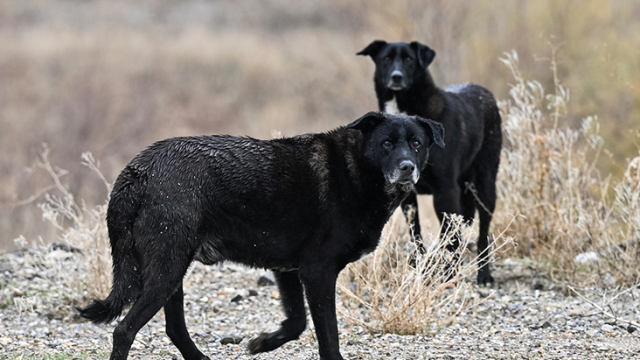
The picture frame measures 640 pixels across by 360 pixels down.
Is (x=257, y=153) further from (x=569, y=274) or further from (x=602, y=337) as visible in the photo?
(x=569, y=274)

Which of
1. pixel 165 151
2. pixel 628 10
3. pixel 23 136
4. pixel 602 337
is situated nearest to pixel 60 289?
pixel 165 151

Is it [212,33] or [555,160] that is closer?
[555,160]

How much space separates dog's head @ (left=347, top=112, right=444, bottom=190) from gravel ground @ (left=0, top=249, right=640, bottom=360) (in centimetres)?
120

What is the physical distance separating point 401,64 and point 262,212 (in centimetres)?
292

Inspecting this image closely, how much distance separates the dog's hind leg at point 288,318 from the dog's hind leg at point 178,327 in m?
0.38

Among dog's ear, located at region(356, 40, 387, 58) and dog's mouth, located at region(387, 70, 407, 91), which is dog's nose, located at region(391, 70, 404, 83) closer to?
dog's mouth, located at region(387, 70, 407, 91)

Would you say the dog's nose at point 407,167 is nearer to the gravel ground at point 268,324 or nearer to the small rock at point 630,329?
the gravel ground at point 268,324

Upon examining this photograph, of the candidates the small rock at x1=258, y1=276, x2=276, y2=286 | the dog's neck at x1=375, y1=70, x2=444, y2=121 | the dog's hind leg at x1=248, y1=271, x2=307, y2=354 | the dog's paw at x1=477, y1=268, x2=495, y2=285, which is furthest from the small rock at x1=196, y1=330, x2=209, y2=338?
the dog's paw at x1=477, y1=268, x2=495, y2=285

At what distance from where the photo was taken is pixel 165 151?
15.5ft

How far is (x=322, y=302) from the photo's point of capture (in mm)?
4758

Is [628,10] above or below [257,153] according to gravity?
above

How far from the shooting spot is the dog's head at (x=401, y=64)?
7078 mm

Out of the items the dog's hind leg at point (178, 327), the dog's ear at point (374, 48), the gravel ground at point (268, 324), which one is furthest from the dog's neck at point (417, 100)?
the dog's hind leg at point (178, 327)

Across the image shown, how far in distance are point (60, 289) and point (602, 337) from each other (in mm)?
4418
